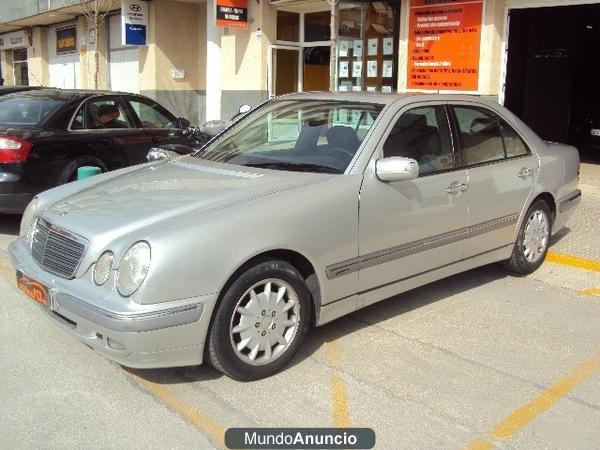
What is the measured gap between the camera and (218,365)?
140 inches

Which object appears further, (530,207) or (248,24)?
(248,24)

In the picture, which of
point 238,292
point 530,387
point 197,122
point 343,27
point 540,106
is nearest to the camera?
point 238,292

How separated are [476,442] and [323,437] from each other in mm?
744

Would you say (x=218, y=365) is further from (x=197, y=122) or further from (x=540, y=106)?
(x=197, y=122)

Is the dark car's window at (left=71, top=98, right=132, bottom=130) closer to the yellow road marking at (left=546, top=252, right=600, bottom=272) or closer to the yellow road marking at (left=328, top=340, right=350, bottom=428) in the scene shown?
the yellow road marking at (left=328, top=340, right=350, bottom=428)

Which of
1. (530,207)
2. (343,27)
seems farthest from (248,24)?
(530,207)

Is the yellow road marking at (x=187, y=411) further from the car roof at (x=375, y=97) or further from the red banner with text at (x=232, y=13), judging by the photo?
the red banner with text at (x=232, y=13)

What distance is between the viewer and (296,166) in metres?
4.30

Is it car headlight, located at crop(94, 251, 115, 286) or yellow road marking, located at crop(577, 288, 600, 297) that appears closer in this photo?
car headlight, located at crop(94, 251, 115, 286)

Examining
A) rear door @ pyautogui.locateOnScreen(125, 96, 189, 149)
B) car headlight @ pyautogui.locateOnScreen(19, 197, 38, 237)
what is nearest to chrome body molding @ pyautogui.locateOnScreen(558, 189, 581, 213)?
car headlight @ pyautogui.locateOnScreen(19, 197, 38, 237)

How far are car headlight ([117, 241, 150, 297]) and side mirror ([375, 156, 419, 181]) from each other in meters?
1.62

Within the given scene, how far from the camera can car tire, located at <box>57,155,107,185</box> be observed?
710 cm

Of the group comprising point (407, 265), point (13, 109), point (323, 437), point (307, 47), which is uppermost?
point (307, 47)

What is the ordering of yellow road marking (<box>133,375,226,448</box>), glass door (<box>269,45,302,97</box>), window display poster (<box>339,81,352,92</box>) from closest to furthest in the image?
yellow road marking (<box>133,375,226,448</box>)
window display poster (<box>339,81,352,92</box>)
glass door (<box>269,45,302,97</box>)
